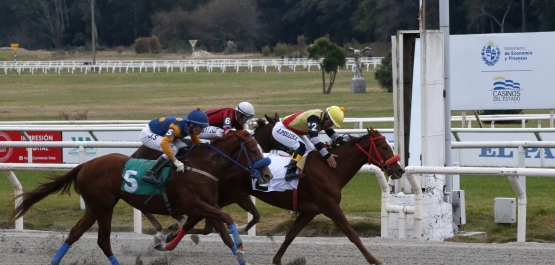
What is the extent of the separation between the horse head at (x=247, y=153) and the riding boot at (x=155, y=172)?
42 cm

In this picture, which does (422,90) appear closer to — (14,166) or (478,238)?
(478,238)

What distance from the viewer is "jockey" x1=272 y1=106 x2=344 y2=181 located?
22.2ft

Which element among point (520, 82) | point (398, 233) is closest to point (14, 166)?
point (398, 233)

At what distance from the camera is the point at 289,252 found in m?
7.14

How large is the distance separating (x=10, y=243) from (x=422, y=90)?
3.96m

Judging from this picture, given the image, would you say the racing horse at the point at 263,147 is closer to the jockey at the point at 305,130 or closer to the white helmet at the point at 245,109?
the white helmet at the point at 245,109

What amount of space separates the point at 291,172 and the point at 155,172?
43.3 inches

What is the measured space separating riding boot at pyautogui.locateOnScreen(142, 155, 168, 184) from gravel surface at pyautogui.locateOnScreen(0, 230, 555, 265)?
73 centimetres

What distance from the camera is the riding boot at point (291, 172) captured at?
6.75 metres

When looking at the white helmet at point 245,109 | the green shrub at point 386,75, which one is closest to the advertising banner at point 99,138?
the white helmet at point 245,109

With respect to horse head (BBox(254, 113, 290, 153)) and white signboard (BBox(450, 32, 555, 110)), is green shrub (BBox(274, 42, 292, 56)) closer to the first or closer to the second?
white signboard (BBox(450, 32, 555, 110))

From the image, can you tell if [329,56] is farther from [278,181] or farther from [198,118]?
[198,118]

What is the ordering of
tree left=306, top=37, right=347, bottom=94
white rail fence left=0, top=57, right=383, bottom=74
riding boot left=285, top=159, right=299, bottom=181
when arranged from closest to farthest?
riding boot left=285, top=159, right=299, bottom=181
tree left=306, top=37, right=347, bottom=94
white rail fence left=0, top=57, right=383, bottom=74

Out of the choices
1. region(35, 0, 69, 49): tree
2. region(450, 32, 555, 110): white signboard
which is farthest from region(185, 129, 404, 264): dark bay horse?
region(35, 0, 69, 49): tree
